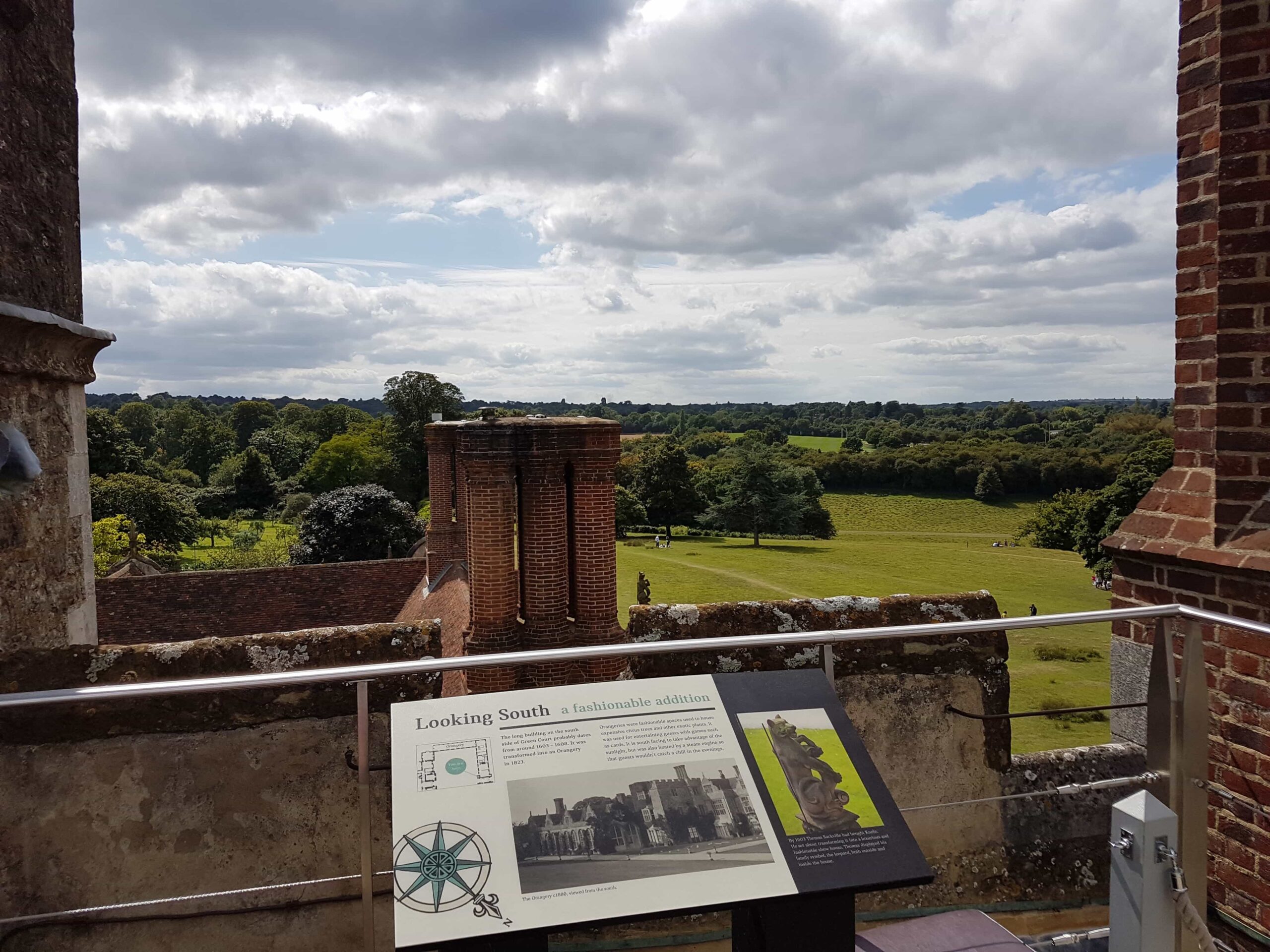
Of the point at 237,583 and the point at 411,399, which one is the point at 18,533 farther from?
the point at 411,399

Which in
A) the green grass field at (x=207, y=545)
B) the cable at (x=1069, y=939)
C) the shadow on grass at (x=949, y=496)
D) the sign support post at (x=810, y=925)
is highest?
the sign support post at (x=810, y=925)

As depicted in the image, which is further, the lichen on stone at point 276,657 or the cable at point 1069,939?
the lichen on stone at point 276,657

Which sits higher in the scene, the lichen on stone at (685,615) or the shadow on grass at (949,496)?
the lichen on stone at (685,615)

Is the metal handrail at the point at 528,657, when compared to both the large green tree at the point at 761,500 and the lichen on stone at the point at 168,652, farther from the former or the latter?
the large green tree at the point at 761,500

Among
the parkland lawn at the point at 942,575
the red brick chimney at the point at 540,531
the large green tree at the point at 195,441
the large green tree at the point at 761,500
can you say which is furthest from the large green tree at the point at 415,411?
the red brick chimney at the point at 540,531

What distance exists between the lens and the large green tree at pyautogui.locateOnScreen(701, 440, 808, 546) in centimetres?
6488

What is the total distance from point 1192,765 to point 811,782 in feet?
5.34

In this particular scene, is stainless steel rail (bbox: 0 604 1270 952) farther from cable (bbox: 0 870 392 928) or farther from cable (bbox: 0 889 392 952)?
cable (bbox: 0 889 392 952)

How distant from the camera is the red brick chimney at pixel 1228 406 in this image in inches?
120

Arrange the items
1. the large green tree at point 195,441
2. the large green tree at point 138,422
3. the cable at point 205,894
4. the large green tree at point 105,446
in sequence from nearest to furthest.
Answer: the cable at point 205,894 → the large green tree at point 105,446 → the large green tree at point 195,441 → the large green tree at point 138,422

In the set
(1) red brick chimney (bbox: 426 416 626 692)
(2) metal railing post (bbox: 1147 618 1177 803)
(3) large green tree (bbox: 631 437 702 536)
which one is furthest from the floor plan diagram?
(3) large green tree (bbox: 631 437 702 536)

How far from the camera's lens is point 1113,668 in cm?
370

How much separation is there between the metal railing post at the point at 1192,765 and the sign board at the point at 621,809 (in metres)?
1.35

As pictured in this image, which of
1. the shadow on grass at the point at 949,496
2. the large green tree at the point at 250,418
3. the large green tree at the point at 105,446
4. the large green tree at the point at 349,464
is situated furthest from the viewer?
the large green tree at the point at 250,418
